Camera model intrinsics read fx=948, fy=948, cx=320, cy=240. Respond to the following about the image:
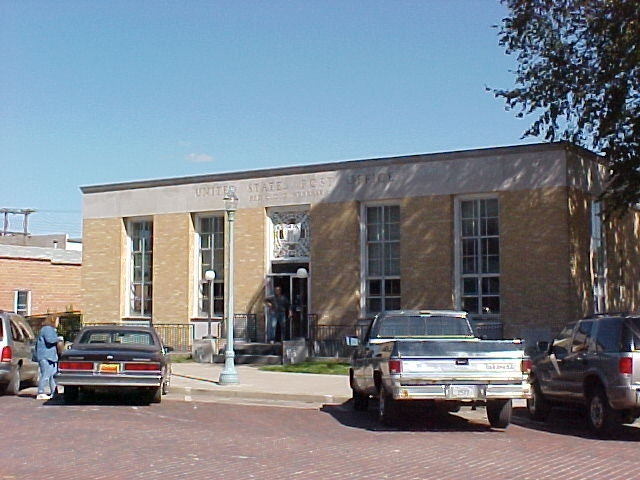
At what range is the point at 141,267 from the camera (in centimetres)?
3556

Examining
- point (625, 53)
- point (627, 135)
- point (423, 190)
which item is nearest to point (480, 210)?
point (423, 190)

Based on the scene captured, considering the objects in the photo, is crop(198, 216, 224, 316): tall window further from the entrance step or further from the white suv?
the white suv

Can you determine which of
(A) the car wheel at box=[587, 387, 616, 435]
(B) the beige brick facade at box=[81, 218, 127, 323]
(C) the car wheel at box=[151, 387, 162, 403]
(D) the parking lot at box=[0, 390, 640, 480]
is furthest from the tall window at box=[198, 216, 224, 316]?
(A) the car wheel at box=[587, 387, 616, 435]

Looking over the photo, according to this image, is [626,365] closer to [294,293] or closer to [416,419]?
[416,419]

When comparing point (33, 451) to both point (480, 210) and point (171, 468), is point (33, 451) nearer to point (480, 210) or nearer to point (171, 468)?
point (171, 468)

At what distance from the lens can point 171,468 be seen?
34.4 ft

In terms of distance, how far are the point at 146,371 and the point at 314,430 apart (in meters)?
4.13

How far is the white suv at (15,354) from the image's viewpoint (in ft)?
62.7

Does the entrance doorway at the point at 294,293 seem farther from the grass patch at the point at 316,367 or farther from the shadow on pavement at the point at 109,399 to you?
the shadow on pavement at the point at 109,399

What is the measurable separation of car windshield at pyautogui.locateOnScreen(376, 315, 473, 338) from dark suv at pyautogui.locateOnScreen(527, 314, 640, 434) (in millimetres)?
1723

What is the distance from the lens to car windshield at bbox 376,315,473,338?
17.0 m

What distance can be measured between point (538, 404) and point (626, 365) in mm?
3113

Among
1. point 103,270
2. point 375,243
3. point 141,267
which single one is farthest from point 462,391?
point 103,270

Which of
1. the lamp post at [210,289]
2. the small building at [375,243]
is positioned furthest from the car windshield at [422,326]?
the lamp post at [210,289]
